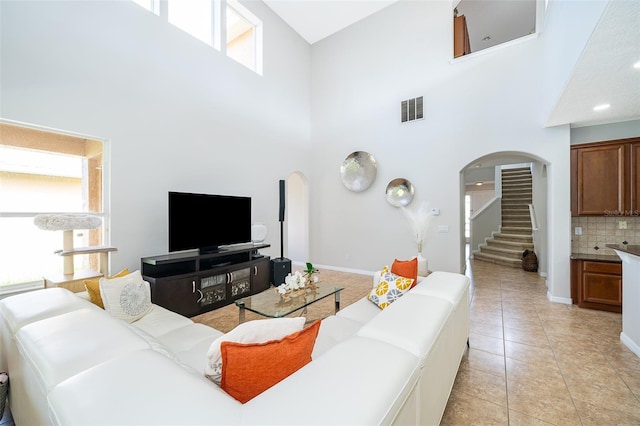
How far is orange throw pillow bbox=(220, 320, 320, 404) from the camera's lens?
905 millimetres

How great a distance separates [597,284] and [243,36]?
6.81 m

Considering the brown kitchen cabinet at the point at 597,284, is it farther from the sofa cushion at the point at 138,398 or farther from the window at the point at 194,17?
the window at the point at 194,17

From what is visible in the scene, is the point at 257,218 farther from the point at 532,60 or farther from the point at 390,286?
the point at 532,60

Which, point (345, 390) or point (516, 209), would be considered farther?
point (516, 209)

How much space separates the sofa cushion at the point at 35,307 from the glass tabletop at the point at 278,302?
3.76ft

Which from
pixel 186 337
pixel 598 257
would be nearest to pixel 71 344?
pixel 186 337

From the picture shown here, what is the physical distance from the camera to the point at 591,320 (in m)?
3.14

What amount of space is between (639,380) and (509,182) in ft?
24.9

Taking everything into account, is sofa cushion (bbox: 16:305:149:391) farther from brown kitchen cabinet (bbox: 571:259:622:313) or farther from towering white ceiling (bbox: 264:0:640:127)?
brown kitchen cabinet (bbox: 571:259:622:313)

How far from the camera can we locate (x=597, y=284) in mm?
3424

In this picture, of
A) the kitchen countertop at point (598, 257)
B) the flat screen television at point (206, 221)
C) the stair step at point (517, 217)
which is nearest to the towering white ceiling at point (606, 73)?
the kitchen countertop at point (598, 257)

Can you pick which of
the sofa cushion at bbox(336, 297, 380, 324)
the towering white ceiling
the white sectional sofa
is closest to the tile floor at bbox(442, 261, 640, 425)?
the white sectional sofa

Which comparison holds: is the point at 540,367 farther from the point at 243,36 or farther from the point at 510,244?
the point at 243,36

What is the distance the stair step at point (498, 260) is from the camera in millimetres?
6109
